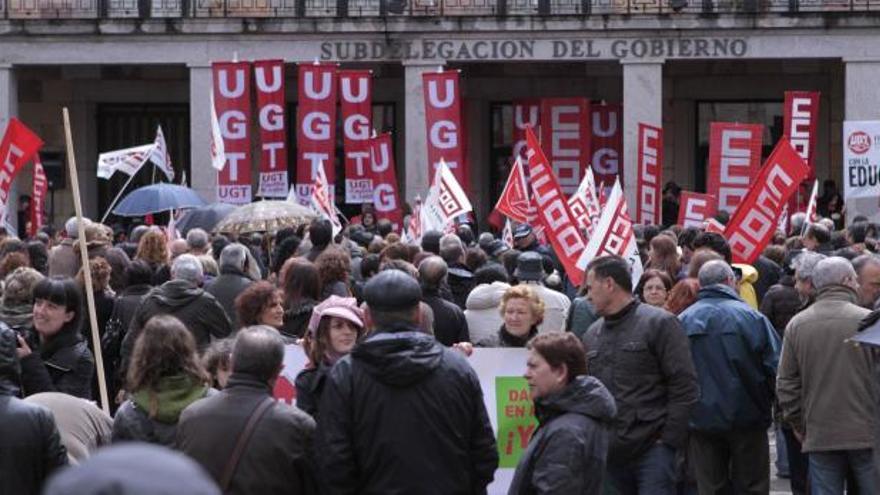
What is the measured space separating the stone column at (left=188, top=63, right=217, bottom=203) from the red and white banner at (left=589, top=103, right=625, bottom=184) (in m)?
6.11

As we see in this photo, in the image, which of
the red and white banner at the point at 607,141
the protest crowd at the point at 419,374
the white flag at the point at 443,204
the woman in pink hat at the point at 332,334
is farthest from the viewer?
the red and white banner at the point at 607,141

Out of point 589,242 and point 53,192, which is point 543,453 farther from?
point 53,192

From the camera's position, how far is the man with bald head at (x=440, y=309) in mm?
10984

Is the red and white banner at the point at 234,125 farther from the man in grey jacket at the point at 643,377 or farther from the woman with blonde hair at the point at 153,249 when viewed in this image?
the man in grey jacket at the point at 643,377

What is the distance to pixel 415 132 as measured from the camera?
31438 millimetres

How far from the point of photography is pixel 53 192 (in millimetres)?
35219

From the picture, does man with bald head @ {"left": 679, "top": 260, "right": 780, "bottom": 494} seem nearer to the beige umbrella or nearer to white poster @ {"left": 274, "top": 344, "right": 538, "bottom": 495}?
white poster @ {"left": 274, "top": 344, "right": 538, "bottom": 495}

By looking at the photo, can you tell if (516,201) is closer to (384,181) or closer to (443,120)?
(384,181)

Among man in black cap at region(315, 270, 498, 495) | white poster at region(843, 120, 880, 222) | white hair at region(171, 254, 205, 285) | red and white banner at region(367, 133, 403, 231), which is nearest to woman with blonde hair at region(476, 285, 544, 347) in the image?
white hair at region(171, 254, 205, 285)

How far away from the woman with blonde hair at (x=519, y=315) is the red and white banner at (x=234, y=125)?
16887 millimetres

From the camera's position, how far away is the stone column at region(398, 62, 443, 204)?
31.2 meters

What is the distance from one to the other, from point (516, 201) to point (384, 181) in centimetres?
617

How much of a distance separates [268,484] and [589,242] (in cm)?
756

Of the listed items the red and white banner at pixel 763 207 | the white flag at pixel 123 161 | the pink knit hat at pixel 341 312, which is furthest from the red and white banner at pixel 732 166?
the pink knit hat at pixel 341 312
